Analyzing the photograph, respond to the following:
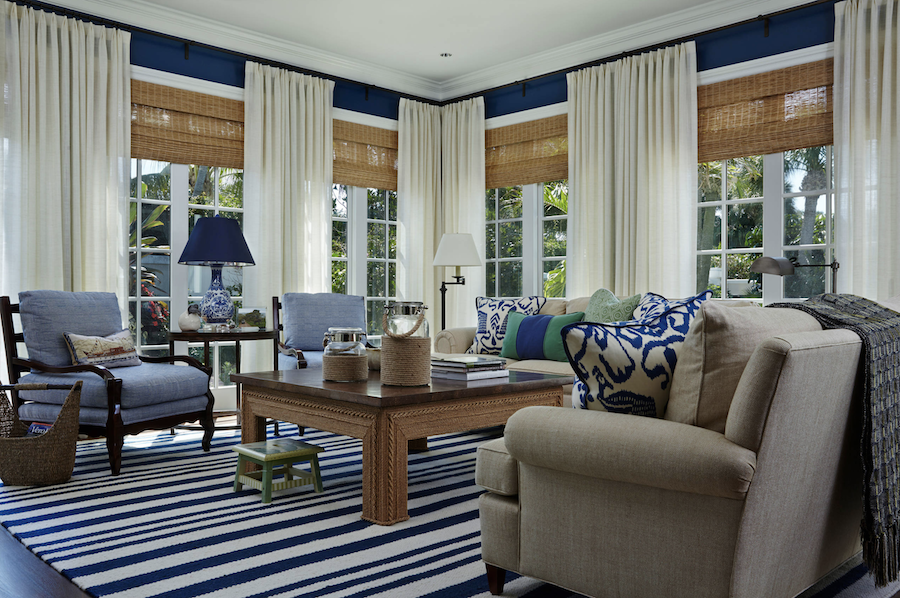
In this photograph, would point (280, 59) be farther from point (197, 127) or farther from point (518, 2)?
point (518, 2)

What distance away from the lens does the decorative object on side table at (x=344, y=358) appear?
3.15 m

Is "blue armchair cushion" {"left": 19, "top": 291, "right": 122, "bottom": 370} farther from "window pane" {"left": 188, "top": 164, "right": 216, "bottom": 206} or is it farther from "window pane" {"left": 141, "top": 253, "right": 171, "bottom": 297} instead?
"window pane" {"left": 188, "top": 164, "right": 216, "bottom": 206}

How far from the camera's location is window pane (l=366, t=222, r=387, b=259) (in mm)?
6527

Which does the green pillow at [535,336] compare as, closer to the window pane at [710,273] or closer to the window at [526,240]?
the window pane at [710,273]

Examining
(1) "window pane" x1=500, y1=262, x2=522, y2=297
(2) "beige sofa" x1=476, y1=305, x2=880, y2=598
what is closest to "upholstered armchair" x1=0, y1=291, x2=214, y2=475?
(2) "beige sofa" x1=476, y1=305, x2=880, y2=598

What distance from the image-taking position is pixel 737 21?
4.89m

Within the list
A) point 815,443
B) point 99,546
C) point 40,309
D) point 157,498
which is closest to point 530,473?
point 815,443

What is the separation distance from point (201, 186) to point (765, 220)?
406 cm

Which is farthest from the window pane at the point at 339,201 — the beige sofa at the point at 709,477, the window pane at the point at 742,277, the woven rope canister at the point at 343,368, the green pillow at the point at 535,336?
the beige sofa at the point at 709,477

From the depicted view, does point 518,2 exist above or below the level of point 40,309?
above

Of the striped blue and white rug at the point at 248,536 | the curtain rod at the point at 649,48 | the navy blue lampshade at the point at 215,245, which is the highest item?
the curtain rod at the point at 649,48

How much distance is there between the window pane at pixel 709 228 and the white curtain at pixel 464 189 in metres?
2.00

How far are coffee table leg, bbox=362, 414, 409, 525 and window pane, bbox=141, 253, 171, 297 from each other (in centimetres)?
314

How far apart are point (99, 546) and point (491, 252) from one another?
466 cm
